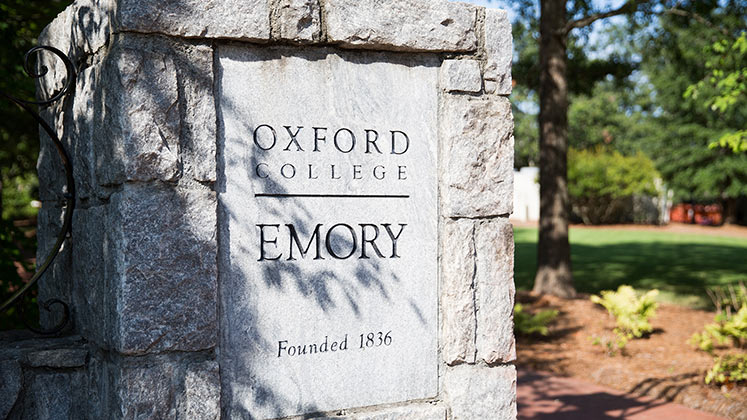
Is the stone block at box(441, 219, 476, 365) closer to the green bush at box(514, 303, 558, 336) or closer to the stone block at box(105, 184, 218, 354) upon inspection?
the stone block at box(105, 184, 218, 354)

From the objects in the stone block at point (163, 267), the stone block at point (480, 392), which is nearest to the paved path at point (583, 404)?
the stone block at point (480, 392)

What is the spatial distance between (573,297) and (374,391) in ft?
23.7

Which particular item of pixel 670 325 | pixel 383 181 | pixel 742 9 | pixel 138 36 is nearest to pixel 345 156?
pixel 383 181

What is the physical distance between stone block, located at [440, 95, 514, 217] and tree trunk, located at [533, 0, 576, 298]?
672 cm

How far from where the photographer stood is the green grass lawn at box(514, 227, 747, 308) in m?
12.1

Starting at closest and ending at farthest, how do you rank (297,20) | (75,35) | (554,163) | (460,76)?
(297,20)
(75,35)
(460,76)
(554,163)

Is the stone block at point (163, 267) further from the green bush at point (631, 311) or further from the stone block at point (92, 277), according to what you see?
the green bush at point (631, 311)

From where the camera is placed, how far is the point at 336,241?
2961 mm

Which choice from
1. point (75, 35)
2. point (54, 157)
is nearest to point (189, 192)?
point (75, 35)

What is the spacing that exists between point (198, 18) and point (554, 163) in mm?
7842

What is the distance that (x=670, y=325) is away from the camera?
821cm

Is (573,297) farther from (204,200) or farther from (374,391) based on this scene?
(204,200)

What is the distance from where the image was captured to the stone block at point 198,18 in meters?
2.55

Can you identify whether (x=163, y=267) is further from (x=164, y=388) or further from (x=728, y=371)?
(x=728, y=371)
